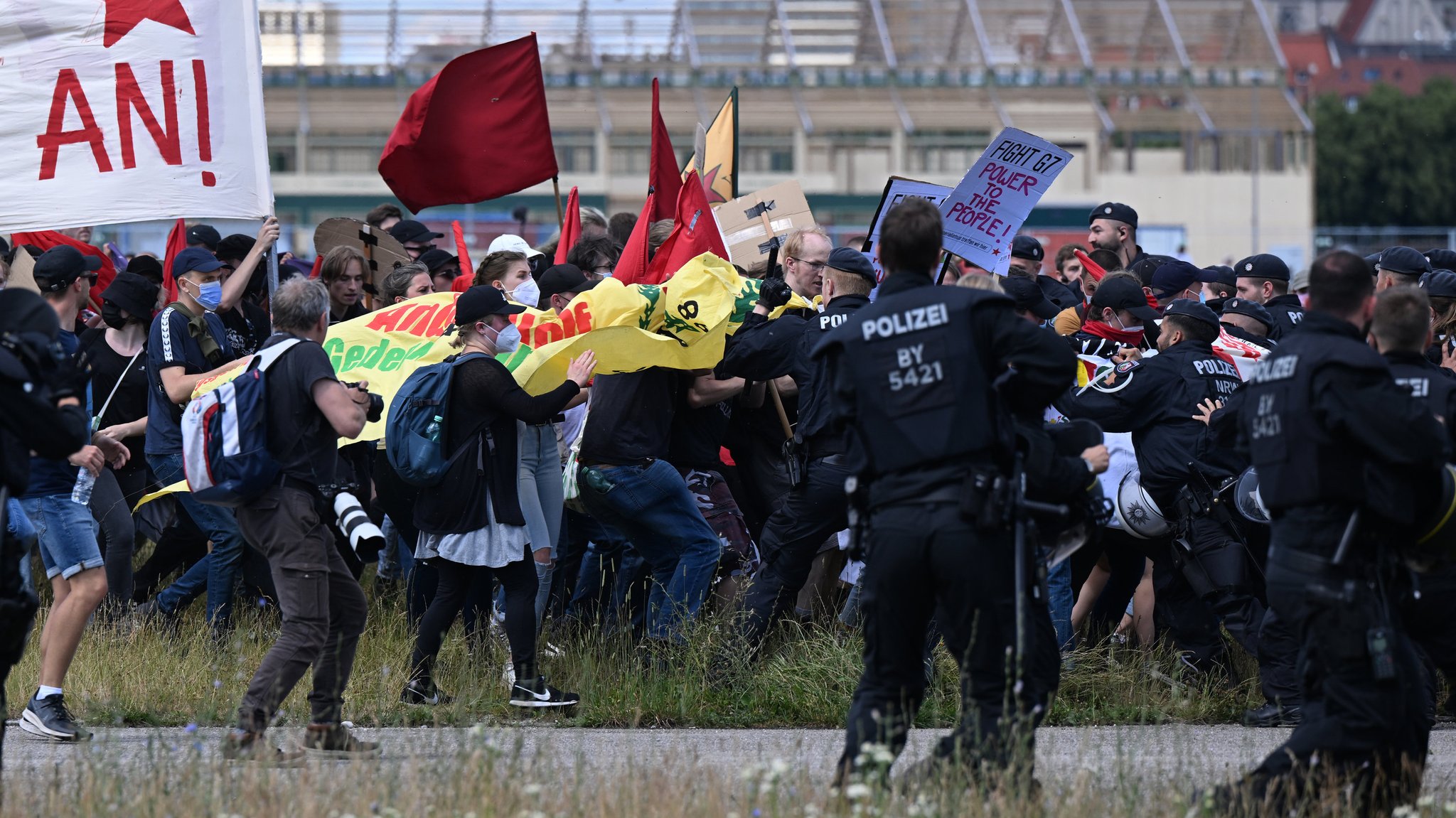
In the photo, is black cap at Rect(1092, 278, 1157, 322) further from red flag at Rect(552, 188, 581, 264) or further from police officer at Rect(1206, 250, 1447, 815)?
police officer at Rect(1206, 250, 1447, 815)

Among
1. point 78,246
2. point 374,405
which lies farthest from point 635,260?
point 78,246

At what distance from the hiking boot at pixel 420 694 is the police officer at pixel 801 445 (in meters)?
1.44

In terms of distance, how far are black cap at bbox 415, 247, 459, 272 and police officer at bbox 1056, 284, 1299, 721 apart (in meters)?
4.22

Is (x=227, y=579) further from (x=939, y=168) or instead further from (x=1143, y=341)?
(x=939, y=168)

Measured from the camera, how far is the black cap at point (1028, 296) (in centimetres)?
845

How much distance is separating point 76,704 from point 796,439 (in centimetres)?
345

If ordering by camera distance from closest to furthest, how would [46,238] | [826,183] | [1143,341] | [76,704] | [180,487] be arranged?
1. [76,704]
2. [180,487]
3. [1143,341]
4. [46,238]
5. [826,183]

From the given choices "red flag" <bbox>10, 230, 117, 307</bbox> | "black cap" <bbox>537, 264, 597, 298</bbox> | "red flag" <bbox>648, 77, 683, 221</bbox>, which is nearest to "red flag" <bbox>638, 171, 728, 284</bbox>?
"black cap" <bbox>537, 264, 597, 298</bbox>

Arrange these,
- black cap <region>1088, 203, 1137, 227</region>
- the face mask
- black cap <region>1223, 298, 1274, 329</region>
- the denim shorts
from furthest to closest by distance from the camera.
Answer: black cap <region>1088, 203, 1137, 227</region>, black cap <region>1223, 298, 1274, 329</region>, the face mask, the denim shorts

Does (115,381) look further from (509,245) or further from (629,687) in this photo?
(629,687)

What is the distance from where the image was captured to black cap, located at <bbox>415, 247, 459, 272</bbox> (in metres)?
A: 10.6

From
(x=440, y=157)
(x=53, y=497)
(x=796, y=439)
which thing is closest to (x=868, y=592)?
(x=796, y=439)

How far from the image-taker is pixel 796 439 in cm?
798

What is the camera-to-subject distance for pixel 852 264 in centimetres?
771
